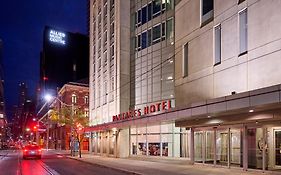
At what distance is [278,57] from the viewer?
1973 cm

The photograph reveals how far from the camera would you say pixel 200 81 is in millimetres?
28062

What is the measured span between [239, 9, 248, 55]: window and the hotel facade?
2.2 inches

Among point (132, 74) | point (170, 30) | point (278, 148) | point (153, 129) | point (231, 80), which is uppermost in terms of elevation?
point (170, 30)

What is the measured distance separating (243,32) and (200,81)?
5797 mm

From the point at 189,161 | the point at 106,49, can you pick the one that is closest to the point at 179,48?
the point at 189,161

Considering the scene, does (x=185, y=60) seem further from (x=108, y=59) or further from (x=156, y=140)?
(x=108, y=59)

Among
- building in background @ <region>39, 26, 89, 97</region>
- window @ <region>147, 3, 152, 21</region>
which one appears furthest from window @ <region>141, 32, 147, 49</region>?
building in background @ <region>39, 26, 89, 97</region>

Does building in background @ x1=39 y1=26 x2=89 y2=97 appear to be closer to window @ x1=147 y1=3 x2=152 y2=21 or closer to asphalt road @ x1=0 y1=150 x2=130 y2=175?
window @ x1=147 y1=3 x2=152 y2=21

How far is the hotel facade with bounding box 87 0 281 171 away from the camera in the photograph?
21078mm

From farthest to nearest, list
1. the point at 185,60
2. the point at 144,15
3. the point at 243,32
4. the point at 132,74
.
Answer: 1. the point at 132,74
2. the point at 144,15
3. the point at 185,60
4. the point at 243,32

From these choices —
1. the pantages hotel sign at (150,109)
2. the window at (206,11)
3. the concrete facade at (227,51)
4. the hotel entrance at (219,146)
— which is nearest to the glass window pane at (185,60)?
the concrete facade at (227,51)

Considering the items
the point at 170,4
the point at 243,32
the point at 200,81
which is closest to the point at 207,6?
the point at 200,81

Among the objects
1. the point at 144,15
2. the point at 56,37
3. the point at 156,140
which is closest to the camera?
the point at 156,140

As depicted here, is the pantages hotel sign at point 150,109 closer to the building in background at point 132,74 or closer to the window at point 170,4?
the building in background at point 132,74
